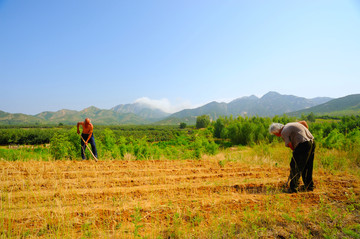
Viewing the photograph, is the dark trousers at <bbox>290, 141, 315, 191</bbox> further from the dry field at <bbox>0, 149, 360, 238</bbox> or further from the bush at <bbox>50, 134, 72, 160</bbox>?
the bush at <bbox>50, 134, 72, 160</bbox>

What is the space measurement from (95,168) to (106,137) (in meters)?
3.20

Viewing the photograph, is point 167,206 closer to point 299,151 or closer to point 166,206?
point 166,206

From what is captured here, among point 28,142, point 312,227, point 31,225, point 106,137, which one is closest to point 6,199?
point 31,225

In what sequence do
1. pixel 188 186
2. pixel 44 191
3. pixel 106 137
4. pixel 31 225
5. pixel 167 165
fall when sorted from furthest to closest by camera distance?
pixel 106 137, pixel 167 165, pixel 188 186, pixel 44 191, pixel 31 225

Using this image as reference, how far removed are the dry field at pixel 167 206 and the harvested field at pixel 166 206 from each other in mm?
15

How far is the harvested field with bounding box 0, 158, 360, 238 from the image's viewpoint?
8.82 feet

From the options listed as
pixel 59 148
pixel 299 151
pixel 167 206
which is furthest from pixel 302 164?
pixel 59 148

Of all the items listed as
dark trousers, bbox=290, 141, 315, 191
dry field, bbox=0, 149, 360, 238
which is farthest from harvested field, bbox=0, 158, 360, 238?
dark trousers, bbox=290, 141, 315, 191

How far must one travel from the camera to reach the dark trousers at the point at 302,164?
4.09 meters

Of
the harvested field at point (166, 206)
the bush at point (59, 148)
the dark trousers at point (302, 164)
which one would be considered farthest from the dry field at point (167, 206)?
the bush at point (59, 148)

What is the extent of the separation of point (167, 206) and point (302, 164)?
3.55 m

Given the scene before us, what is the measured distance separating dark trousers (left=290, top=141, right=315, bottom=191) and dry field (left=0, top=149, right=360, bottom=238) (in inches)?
11.3

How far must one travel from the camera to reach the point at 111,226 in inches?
111

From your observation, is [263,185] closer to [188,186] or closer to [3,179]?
[188,186]
